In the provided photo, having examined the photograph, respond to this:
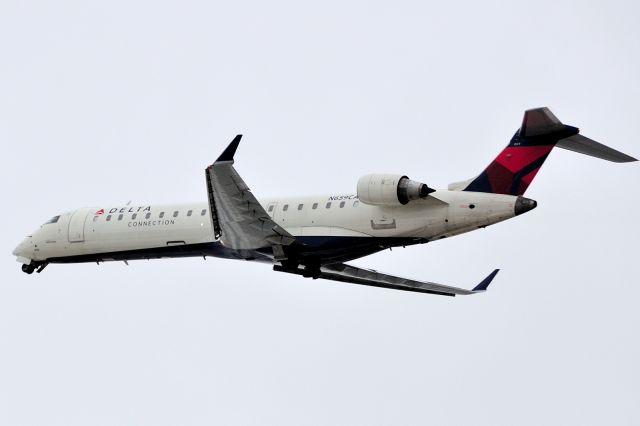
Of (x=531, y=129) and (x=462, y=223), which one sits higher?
(x=531, y=129)

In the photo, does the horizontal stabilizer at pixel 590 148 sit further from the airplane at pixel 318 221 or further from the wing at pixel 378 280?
the wing at pixel 378 280

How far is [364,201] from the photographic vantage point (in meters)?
32.9

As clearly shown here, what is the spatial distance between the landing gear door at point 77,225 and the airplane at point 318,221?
3cm

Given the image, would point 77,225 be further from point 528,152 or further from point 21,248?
point 528,152

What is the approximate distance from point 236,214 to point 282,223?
212 centimetres

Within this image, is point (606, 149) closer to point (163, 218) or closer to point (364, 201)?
point (364, 201)

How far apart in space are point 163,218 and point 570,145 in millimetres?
13182

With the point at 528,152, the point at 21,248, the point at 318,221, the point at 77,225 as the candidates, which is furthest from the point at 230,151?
the point at 21,248

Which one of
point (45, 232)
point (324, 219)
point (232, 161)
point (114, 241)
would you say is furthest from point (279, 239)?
point (45, 232)

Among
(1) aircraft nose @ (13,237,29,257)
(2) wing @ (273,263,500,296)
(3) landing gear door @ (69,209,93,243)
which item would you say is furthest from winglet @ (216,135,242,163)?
(1) aircraft nose @ (13,237,29,257)

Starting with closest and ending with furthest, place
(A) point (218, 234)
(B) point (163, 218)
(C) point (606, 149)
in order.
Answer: (C) point (606, 149) < (A) point (218, 234) < (B) point (163, 218)

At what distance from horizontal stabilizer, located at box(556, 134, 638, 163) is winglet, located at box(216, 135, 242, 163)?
28.4 ft

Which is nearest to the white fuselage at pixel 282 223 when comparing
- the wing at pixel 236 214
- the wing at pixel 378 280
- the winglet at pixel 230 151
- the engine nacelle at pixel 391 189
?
the engine nacelle at pixel 391 189

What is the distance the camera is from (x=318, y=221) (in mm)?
34875
